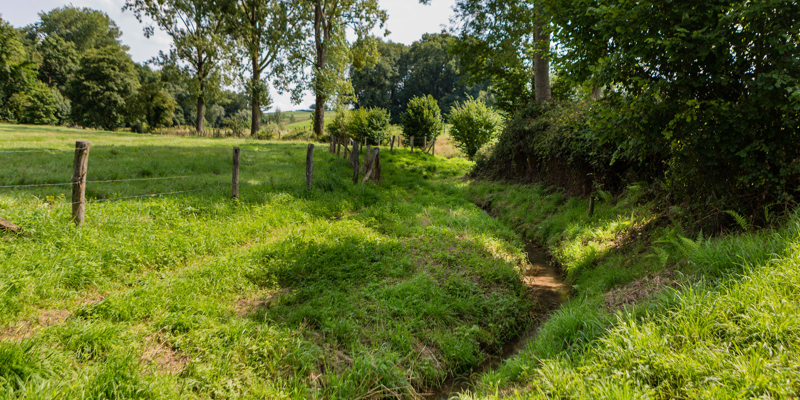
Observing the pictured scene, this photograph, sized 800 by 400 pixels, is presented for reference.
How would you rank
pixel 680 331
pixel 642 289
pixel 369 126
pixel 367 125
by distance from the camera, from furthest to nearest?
pixel 369 126 → pixel 367 125 → pixel 642 289 → pixel 680 331

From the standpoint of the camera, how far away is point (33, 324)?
3889mm

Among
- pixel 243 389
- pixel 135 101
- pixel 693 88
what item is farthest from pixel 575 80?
pixel 135 101

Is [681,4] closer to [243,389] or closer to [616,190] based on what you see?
[616,190]

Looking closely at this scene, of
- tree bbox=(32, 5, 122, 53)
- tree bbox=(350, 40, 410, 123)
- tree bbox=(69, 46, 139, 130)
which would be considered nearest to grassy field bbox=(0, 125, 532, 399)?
tree bbox=(69, 46, 139, 130)

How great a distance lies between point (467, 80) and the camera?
1883 centimetres

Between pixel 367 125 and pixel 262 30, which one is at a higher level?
pixel 262 30

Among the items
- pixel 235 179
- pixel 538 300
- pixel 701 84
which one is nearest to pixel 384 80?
pixel 235 179

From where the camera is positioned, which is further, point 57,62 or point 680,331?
point 57,62

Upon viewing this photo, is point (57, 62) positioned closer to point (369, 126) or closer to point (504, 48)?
point (369, 126)

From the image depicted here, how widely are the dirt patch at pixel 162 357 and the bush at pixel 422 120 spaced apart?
27.2 m

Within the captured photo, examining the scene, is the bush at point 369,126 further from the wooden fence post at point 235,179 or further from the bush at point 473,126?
the wooden fence post at point 235,179

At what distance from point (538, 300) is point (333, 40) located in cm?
3257

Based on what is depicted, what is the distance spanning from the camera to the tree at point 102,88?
4166cm

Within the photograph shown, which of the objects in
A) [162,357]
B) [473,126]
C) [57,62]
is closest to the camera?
[162,357]
